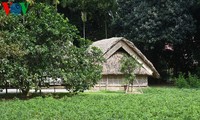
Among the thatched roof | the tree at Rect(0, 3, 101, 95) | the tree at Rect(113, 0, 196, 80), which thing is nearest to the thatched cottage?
the thatched roof

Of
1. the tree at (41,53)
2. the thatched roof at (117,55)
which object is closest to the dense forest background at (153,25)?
→ the thatched roof at (117,55)

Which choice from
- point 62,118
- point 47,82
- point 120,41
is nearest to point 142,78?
point 120,41

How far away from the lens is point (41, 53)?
16.4 meters

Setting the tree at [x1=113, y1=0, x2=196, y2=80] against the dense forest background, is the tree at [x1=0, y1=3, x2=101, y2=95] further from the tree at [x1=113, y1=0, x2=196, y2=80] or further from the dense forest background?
the tree at [x1=113, y1=0, x2=196, y2=80]

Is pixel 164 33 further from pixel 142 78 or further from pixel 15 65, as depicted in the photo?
pixel 15 65

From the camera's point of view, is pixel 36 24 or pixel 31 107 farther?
pixel 36 24

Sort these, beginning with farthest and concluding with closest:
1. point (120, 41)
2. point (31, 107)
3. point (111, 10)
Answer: point (111, 10) → point (120, 41) → point (31, 107)

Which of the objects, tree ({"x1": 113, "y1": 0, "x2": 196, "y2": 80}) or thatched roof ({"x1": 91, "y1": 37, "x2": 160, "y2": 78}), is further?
tree ({"x1": 113, "y1": 0, "x2": 196, "y2": 80})

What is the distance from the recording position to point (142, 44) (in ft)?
93.5

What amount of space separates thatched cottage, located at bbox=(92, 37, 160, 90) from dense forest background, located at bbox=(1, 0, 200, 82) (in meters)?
3.79

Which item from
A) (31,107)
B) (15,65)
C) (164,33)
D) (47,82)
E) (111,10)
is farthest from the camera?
(111,10)

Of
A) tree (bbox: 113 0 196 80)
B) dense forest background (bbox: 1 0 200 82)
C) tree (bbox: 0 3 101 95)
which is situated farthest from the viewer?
dense forest background (bbox: 1 0 200 82)

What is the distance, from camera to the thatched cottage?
22812 mm

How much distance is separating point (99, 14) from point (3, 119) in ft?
83.7
